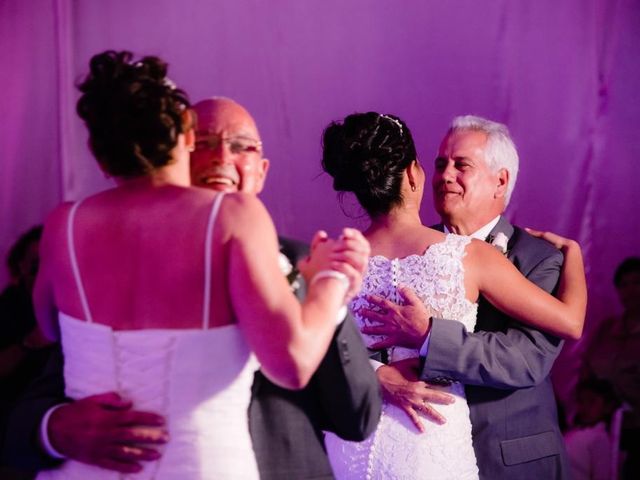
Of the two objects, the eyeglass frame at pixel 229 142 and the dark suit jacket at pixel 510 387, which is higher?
the eyeglass frame at pixel 229 142

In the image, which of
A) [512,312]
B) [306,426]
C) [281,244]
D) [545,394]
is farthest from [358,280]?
[545,394]

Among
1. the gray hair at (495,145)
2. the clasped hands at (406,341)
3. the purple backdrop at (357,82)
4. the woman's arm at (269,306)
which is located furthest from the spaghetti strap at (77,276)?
the purple backdrop at (357,82)

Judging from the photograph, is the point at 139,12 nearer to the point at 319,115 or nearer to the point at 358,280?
the point at 319,115

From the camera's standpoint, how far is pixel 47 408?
5.39 ft

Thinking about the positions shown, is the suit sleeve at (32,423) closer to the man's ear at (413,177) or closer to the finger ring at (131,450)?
the finger ring at (131,450)

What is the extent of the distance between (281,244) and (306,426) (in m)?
0.37

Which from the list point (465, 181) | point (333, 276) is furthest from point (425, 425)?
point (465, 181)

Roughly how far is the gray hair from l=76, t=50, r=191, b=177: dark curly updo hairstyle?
1.44m

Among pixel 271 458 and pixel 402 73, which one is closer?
pixel 271 458

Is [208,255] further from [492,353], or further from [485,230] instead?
[485,230]

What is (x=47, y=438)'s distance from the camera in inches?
62.7

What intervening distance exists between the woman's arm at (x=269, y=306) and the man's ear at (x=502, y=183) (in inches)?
56.6

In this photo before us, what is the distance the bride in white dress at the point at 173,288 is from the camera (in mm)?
1467

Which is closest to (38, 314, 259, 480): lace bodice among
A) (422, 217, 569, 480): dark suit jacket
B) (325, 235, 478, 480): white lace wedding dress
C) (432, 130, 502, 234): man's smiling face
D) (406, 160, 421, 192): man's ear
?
(325, 235, 478, 480): white lace wedding dress
